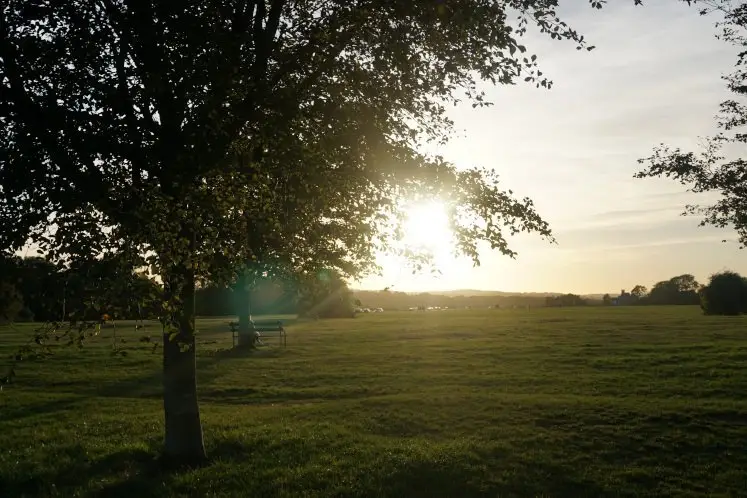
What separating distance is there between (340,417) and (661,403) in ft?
32.1

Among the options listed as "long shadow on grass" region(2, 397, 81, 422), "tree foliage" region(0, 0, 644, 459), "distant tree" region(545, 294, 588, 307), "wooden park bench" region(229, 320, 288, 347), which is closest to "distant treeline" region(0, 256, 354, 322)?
"tree foliage" region(0, 0, 644, 459)

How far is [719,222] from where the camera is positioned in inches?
862

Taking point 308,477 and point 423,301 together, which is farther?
point 423,301

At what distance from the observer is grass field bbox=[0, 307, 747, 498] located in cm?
1254

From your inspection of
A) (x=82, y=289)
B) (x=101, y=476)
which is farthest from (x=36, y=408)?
(x=82, y=289)

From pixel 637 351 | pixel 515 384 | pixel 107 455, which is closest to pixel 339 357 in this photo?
pixel 515 384

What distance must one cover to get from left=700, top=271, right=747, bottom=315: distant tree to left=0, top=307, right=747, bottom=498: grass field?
178ft

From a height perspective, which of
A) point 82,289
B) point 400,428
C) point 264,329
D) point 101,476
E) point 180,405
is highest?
point 82,289

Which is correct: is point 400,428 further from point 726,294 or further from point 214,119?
point 726,294

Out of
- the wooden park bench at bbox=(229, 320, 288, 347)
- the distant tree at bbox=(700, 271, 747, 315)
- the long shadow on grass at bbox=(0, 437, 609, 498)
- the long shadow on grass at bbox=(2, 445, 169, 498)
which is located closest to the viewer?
the long shadow on grass at bbox=(0, 437, 609, 498)

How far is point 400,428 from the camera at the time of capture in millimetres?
17219

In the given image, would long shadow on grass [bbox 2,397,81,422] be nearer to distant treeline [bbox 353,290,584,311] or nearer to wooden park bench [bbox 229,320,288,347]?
wooden park bench [bbox 229,320,288,347]

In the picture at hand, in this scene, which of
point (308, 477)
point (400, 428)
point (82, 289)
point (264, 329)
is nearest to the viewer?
point (82, 289)

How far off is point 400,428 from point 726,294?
77314 millimetres
